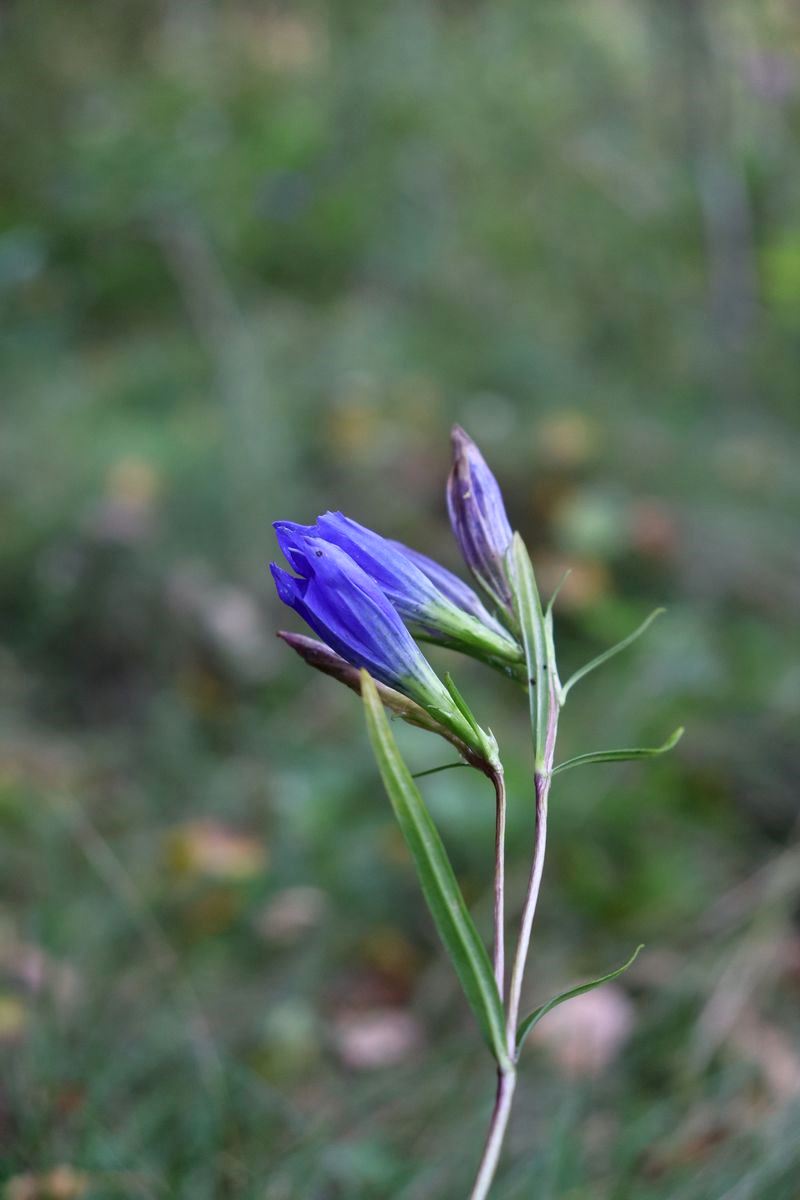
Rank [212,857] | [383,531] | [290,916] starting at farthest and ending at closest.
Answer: [383,531], [212,857], [290,916]

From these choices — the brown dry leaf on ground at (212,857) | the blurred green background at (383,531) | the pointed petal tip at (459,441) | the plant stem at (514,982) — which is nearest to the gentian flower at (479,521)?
the pointed petal tip at (459,441)

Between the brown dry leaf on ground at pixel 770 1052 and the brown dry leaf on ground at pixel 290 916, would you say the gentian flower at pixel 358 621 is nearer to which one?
the brown dry leaf on ground at pixel 770 1052

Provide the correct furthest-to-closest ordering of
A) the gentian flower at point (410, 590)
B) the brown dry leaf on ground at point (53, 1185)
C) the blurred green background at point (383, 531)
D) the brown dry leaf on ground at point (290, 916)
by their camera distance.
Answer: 1. the brown dry leaf on ground at point (290, 916)
2. the blurred green background at point (383, 531)
3. the brown dry leaf on ground at point (53, 1185)
4. the gentian flower at point (410, 590)

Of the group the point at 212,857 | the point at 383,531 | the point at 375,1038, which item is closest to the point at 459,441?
the point at 375,1038

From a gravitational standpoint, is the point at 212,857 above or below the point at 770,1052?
above

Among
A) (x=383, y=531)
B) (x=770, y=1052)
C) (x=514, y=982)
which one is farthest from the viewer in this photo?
(x=383, y=531)

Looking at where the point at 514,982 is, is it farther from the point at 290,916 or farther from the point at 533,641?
the point at 290,916

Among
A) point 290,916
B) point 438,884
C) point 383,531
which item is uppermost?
point 383,531

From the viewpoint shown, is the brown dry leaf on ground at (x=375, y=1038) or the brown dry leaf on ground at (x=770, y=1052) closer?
the brown dry leaf on ground at (x=770, y=1052)
